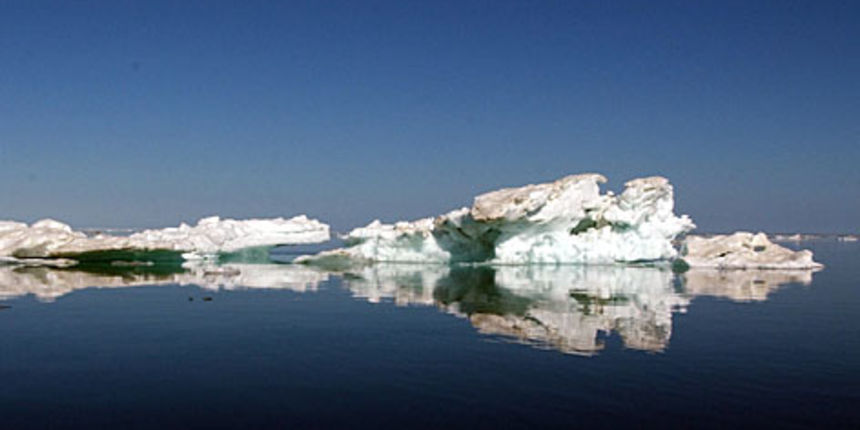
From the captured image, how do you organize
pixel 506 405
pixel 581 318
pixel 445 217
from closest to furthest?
pixel 506 405 → pixel 581 318 → pixel 445 217

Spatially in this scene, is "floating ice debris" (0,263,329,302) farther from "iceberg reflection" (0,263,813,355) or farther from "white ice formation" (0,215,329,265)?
"white ice formation" (0,215,329,265)

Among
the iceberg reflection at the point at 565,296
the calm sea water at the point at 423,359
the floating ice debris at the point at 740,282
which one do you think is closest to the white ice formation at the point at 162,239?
the iceberg reflection at the point at 565,296

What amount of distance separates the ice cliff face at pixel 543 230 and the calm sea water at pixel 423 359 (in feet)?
41.9

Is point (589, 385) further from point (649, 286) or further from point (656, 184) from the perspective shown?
point (656, 184)

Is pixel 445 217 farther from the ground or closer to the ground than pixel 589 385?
farther from the ground

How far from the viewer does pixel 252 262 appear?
46500mm

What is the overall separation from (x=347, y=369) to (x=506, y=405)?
344 cm

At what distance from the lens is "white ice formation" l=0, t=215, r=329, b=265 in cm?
3825

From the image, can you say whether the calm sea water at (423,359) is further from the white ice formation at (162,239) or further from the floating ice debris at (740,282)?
Result: the white ice formation at (162,239)

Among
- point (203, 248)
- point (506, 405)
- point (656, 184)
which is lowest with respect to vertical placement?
point (506, 405)

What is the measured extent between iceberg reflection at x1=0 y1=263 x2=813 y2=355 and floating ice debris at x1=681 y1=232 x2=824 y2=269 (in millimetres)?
1646

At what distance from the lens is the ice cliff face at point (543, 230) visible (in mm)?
37469

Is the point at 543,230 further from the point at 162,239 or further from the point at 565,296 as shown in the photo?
the point at 162,239

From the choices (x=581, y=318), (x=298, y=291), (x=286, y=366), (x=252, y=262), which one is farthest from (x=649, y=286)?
(x=252, y=262)
